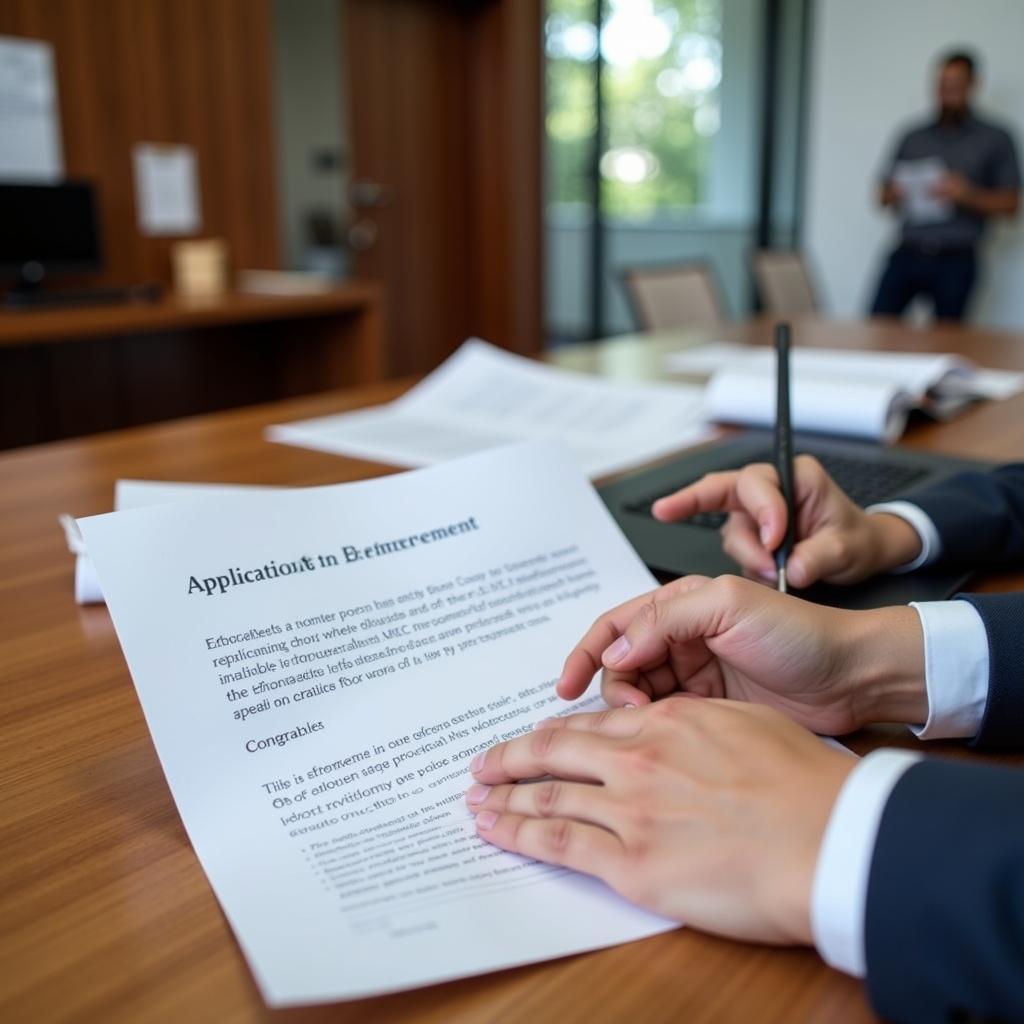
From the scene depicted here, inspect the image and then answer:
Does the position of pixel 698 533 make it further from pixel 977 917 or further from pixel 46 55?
pixel 46 55

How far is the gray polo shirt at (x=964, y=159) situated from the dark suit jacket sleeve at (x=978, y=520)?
438 centimetres

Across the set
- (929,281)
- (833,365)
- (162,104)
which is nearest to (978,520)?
(833,365)

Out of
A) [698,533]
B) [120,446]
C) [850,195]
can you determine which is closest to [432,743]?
[698,533]

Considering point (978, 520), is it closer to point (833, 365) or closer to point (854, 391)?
point (854, 391)

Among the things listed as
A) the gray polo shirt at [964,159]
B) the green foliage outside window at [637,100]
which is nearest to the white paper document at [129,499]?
the green foliage outside window at [637,100]

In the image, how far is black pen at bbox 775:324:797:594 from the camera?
0.63m

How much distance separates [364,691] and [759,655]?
19 centimetres

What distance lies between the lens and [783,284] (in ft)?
11.5

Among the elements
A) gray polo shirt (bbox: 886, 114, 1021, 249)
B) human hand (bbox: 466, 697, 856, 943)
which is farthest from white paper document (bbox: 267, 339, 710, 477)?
gray polo shirt (bbox: 886, 114, 1021, 249)

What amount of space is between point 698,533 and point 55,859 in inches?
18.8

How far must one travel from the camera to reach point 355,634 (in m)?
0.50

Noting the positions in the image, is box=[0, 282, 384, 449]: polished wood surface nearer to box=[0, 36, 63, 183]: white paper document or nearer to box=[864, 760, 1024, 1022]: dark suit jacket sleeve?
box=[0, 36, 63, 183]: white paper document

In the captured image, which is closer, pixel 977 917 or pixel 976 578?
pixel 977 917

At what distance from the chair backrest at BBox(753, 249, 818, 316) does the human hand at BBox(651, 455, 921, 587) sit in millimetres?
2741
